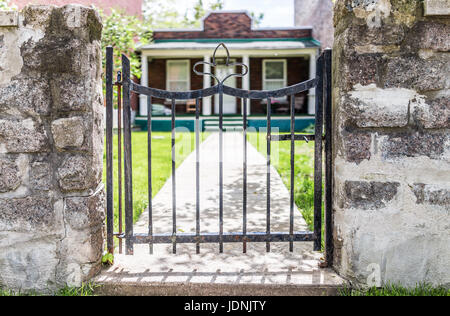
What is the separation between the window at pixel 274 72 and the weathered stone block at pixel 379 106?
15.0 metres

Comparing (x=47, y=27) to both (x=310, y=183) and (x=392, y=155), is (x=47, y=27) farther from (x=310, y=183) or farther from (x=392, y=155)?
(x=310, y=183)

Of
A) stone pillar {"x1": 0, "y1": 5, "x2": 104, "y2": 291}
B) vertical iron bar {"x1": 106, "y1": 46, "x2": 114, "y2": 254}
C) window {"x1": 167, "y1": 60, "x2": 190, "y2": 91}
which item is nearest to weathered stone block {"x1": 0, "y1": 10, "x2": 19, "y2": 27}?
stone pillar {"x1": 0, "y1": 5, "x2": 104, "y2": 291}

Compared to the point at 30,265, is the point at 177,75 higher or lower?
higher

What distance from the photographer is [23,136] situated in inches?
91.0

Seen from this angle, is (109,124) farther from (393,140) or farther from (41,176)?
(393,140)

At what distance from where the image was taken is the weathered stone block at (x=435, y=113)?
2.27 metres

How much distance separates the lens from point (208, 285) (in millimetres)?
2359

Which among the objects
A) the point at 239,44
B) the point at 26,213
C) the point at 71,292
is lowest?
the point at 71,292

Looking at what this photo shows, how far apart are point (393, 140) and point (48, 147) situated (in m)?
2.00

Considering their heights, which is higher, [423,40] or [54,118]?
[423,40]

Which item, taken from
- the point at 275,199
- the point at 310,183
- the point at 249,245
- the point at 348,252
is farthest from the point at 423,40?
the point at 310,183

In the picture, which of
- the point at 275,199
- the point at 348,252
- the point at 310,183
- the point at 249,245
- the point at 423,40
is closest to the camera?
the point at 423,40

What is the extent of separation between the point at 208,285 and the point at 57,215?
0.99 meters

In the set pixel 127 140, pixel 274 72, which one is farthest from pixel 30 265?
pixel 274 72
